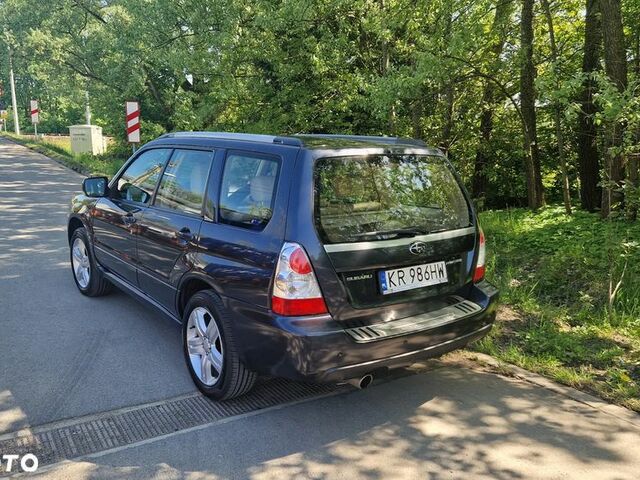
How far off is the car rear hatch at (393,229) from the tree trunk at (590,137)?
5816 millimetres

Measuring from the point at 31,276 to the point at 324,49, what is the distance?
A: 6.51 m

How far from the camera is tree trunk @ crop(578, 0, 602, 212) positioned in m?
8.38

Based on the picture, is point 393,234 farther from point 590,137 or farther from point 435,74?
point 590,137

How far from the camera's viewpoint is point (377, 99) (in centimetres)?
779

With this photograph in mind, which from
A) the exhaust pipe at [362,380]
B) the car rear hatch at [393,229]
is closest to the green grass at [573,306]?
the car rear hatch at [393,229]

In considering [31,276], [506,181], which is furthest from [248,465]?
[506,181]

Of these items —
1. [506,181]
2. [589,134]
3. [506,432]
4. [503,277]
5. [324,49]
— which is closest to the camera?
[506,432]

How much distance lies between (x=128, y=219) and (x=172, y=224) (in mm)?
884

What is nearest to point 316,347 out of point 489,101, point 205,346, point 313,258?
point 313,258

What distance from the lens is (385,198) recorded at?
11.1 ft

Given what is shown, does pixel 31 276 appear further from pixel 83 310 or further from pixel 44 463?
pixel 44 463

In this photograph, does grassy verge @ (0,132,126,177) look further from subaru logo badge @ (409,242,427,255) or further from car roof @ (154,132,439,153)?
subaru logo badge @ (409,242,427,255)

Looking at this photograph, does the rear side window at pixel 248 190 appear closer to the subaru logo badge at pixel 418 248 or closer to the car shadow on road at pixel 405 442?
the subaru logo badge at pixel 418 248

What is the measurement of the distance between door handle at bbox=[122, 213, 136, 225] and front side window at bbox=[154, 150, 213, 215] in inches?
15.0
